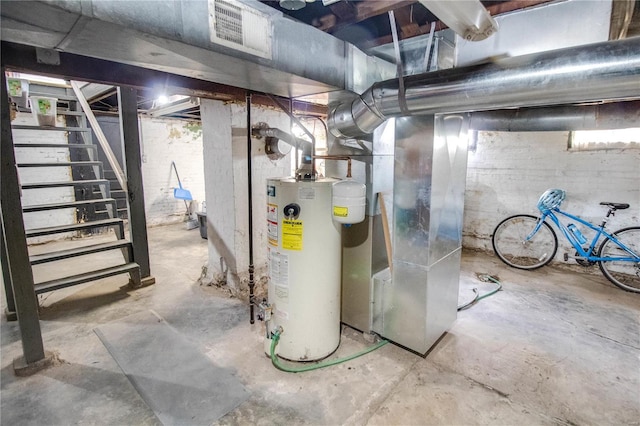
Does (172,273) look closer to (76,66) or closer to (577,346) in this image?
(76,66)

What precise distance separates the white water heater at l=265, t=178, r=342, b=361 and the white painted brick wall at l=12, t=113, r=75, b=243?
4611mm

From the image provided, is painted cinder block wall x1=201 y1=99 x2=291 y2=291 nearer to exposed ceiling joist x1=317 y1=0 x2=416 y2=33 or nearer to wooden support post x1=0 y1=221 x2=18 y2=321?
exposed ceiling joist x1=317 y1=0 x2=416 y2=33

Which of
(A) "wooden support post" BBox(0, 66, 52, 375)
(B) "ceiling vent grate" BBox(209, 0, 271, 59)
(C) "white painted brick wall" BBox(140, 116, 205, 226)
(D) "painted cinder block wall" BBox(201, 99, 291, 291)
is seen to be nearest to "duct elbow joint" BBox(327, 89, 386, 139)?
(B) "ceiling vent grate" BBox(209, 0, 271, 59)

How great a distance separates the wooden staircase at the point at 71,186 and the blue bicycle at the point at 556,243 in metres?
4.42

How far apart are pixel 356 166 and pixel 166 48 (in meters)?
1.36

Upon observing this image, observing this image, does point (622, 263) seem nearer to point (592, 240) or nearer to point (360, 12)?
point (592, 240)

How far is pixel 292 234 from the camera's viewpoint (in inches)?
76.0

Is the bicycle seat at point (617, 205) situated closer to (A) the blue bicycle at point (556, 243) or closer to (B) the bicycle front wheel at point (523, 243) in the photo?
(A) the blue bicycle at point (556, 243)

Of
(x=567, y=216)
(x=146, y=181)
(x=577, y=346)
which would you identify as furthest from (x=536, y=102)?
(x=146, y=181)

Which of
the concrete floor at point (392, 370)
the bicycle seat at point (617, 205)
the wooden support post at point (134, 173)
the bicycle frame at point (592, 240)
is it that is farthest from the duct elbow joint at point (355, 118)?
the bicycle seat at point (617, 205)

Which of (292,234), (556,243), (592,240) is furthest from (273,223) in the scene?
(592,240)

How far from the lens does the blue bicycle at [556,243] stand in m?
3.33

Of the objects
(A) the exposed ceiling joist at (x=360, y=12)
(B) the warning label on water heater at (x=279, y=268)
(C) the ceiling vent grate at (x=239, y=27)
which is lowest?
(B) the warning label on water heater at (x=279, y=268)

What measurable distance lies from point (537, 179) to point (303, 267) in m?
3.52
